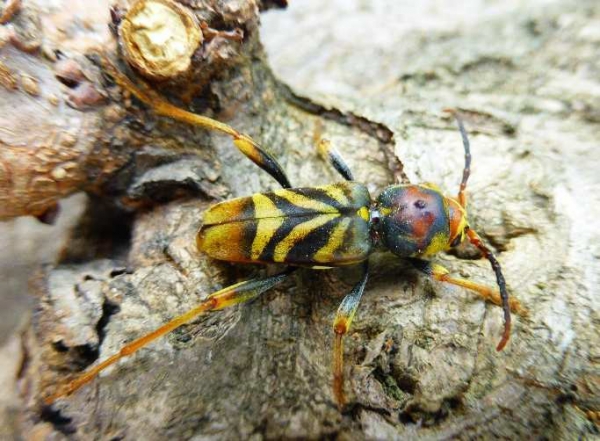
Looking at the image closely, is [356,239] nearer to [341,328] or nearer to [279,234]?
[279,234]

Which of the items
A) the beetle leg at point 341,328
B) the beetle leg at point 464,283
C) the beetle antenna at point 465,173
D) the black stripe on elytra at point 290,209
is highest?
the beetle antenna at point 465,173

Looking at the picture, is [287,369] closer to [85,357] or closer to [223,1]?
[85,357]

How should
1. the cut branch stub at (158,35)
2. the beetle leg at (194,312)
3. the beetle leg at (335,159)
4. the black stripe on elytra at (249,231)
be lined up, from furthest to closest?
1. the beetle leg at (335,159)
2. the black stripe on elytra at (249,231)
3. the cut branch stub at (158,35)
4. the beetle leg at (194,312)

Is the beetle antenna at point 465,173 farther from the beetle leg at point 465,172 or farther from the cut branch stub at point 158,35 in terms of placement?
the cut branch stub at point 158,35

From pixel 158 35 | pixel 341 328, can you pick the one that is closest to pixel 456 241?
pixel 341 328

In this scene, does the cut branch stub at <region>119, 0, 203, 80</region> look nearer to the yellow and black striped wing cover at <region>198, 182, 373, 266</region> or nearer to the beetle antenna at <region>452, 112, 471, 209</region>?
the yellow and black striped wing cover at <region>198, 182, 373, 266</region>

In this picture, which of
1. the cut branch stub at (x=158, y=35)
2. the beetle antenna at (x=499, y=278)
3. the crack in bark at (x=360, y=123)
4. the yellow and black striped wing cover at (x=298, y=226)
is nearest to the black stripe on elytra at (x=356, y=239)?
the yellow and black striped wing cover at (x=298, y=226)

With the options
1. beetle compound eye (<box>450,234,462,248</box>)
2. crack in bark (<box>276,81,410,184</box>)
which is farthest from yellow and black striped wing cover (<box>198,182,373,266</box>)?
beetle compound eye (<box>450,234,462,248</box>)
